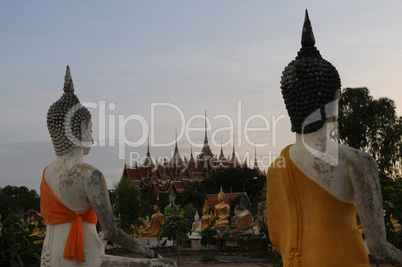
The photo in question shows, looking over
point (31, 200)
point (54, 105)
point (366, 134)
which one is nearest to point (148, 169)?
point (31, 200)

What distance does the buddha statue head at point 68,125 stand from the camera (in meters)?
4.76

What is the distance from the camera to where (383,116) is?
32750 mm

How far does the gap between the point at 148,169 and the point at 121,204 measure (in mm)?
33514

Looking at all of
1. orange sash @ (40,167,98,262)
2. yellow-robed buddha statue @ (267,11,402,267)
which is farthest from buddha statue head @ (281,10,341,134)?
orange sash @ (40,167,98,262)

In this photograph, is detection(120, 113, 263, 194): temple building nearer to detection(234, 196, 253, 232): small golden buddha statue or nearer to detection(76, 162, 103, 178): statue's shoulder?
detection(234, 196, 253, 232): small golden buddha statue

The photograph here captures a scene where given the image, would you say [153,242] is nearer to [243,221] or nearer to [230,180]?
[243,221]

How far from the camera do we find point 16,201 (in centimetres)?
5881

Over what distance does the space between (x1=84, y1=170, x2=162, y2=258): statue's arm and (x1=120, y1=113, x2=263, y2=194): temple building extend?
55932 millimetres

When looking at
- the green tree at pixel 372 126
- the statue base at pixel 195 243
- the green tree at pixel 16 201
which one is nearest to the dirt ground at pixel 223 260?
the statue base at pixel 195 243

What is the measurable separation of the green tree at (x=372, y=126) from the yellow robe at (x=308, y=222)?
95.5ft

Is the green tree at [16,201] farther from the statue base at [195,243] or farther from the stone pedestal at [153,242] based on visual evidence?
the statue base at [195,243]

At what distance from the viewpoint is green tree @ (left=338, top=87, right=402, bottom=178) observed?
31.5 m

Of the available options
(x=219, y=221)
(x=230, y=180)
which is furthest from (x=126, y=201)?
(x=230, y=180)

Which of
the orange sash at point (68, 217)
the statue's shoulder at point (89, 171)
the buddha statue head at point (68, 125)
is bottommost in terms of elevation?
the orange sash at point (68, 217)
